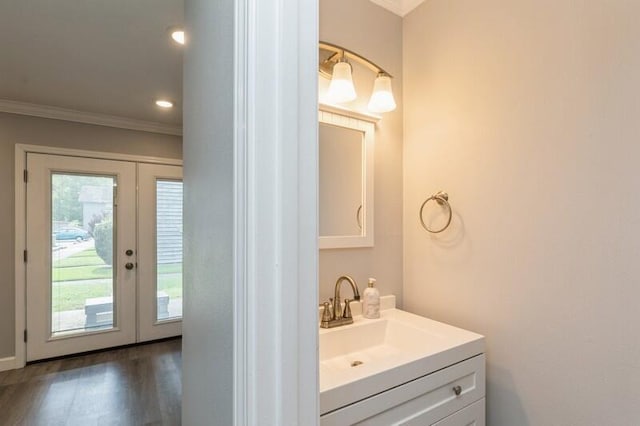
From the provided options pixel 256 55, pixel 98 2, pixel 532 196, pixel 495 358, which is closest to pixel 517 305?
pixel 495 358

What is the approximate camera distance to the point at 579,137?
1116mm

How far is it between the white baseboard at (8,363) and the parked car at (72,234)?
1.09 metres

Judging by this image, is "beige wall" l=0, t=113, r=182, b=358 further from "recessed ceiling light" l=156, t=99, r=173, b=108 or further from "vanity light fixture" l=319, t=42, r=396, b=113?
"vanity light fixture" l=319, t=42, r=396, b=113

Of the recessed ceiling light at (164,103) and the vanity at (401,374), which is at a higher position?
the recessed ceiling light at (164,103)

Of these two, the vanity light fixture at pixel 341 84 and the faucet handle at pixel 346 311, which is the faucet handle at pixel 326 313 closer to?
the faucet handle at pixel 346 311

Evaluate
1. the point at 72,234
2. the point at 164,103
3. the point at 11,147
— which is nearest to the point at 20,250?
the point at 72,234

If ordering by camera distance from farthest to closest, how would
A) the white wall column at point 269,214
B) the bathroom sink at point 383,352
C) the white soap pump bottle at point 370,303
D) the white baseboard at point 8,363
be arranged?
the white baseboard at point 8,363 < the white soap pump bottle at point 370,303 < the bathroom sink at point 383,352 < the white wall column at point 269,214

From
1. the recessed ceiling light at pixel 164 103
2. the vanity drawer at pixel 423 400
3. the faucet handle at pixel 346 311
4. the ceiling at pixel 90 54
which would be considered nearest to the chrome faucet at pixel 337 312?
the faucet handle at pixel 346 311

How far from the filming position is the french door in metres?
2.94

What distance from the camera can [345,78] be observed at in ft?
4.73

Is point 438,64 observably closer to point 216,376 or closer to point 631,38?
point 631,38

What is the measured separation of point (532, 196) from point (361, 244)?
2.44ft

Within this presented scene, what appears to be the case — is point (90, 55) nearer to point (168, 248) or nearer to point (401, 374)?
point (168, 248)

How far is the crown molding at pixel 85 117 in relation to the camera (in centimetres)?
279
